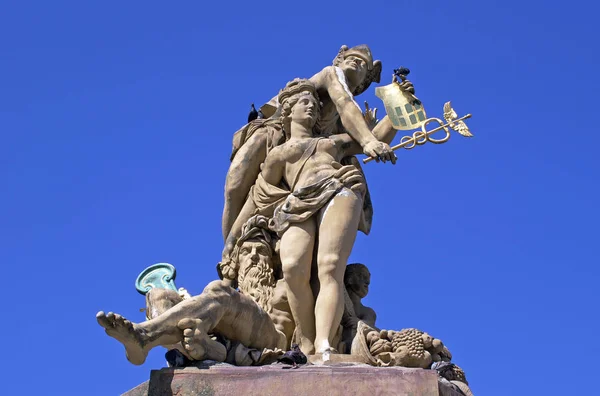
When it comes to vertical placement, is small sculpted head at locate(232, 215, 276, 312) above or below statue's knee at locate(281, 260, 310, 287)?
above

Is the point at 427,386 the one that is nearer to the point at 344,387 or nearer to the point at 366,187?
the point at 344,387

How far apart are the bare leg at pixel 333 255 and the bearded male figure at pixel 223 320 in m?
0.42

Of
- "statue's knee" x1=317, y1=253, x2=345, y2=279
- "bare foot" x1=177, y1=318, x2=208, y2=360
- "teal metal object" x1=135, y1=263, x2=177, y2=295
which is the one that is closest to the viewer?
"bare foot" x1=177, y1=318, x2=208, y2=360

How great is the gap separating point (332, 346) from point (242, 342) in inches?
35.8

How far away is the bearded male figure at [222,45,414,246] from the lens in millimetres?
11273

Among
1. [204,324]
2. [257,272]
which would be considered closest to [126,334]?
[204,324]

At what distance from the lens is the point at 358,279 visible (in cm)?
1106

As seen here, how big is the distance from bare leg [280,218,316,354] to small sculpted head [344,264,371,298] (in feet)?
2.74

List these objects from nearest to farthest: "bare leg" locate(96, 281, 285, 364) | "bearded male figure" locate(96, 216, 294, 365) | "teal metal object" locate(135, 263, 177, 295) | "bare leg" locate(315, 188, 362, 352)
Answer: "bare leg" locate(96, 281, 285, 364), "bearded male figure" locate(96, 216, 294, 365), "bare leg" locate(315, 188, 362, 352), "teal metal object" locate(135, 263, 177, 295)

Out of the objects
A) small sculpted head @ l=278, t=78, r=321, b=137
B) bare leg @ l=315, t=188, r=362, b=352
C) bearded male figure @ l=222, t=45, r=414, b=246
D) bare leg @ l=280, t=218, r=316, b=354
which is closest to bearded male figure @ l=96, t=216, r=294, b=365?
bare leg @ l=280, t=218, r=316, b=354

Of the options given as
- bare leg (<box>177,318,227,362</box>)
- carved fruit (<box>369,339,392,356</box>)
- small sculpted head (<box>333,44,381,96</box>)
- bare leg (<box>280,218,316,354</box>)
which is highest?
small sculpted head (<box>333,44,381,96</box>)

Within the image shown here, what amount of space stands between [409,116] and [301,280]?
7.44 ft

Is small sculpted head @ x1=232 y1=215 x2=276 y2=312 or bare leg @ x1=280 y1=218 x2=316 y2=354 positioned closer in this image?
bare leg @ x1=280 y1=218 x2=316 y2=354

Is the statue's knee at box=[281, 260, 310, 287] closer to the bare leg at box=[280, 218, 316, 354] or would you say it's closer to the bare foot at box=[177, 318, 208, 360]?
the bare leg at box=[280, 218, 316, 354]
